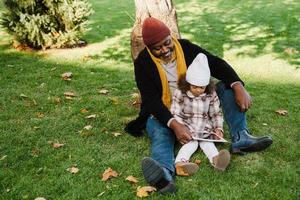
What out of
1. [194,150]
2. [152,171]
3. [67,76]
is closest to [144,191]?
[152,171]

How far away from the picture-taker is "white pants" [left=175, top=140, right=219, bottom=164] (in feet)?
14.8

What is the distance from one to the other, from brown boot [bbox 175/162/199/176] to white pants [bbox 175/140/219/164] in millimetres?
208

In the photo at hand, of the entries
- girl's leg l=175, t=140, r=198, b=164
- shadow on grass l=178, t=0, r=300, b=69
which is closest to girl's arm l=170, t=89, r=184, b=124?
girl's leg l=175, t=140, r=198, b=164

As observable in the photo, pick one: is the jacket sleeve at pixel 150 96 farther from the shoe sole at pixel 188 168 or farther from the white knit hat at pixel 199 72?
the shoe sole at pixel 188 168

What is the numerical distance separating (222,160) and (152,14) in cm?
232

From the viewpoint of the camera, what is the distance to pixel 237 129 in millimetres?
4727

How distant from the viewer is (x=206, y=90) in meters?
4.79

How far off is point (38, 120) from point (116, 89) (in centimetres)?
158

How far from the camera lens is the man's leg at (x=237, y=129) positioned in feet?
15.1

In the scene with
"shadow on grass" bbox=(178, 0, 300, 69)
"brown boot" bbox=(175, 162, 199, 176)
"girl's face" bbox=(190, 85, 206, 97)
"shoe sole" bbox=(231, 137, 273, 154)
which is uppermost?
"girl's face" bbox=(190, 85, 206, 97)

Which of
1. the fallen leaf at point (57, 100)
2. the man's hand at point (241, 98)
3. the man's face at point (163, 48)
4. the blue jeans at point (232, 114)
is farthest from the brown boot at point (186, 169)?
the fallen leaf at point (57, 100)

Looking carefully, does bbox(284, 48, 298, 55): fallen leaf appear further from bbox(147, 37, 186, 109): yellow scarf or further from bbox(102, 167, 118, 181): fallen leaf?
bbox(102, 167, 118, 181): fallen leaf

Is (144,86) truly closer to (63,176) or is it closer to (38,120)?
(63,176)

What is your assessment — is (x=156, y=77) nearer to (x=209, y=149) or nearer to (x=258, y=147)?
(x=209, y=149)
